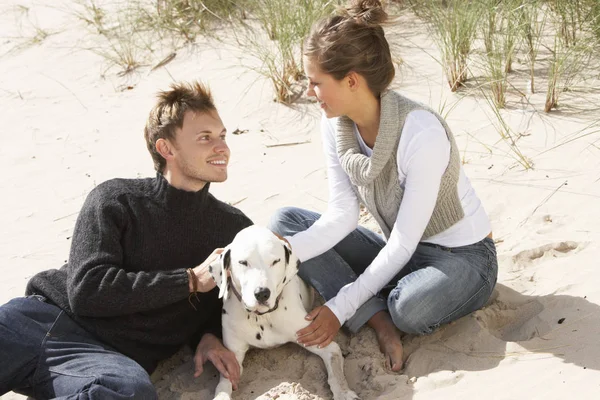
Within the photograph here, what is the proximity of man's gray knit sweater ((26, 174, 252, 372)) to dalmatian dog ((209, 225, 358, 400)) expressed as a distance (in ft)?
0.78

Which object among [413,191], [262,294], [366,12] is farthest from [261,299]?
[366,12]

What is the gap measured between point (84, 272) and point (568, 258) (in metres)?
2.53

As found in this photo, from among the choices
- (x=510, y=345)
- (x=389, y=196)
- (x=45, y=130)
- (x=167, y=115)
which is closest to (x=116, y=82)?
(x=45, y=130)

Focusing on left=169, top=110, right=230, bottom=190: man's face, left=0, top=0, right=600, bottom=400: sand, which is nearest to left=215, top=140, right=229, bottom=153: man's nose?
left=169, top=110, right=230, bottom=190: man's face

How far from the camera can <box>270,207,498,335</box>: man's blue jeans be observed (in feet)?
12.6

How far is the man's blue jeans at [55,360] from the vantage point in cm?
351

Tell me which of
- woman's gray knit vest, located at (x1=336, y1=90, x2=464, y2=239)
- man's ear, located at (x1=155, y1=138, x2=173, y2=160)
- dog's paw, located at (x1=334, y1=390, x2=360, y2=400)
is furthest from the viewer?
man's ear, located at (x1=155, y1=138, x2=173, y2=160)

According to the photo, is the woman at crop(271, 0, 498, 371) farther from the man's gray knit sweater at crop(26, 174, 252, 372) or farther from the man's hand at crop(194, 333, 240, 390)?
the man's gray knit sweater at crop(26, 174, 252, 372)

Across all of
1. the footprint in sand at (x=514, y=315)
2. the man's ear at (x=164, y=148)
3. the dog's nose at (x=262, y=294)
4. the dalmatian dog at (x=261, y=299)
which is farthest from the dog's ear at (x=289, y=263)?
the footprint in sand at (x=514, y=315)

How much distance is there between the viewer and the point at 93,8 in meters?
9.09

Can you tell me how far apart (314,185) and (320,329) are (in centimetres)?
213

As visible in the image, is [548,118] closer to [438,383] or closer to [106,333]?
[438,383]

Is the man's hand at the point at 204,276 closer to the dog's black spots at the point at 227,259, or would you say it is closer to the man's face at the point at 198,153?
the dog's black spots at the point at 227,259

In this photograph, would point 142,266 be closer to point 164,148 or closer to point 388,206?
point 164,148
